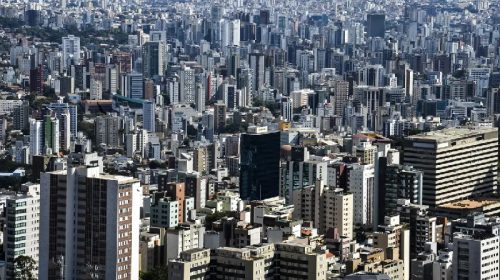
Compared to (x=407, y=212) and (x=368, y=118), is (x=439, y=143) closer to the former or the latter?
(x=407, y=212)

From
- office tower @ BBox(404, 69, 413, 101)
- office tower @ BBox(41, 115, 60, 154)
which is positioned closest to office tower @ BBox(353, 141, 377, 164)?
office tower @ BBox(41, 115, 60, 154)

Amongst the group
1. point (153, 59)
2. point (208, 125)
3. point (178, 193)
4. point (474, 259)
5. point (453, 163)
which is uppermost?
point (474, 259)

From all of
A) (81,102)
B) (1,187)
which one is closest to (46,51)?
(81,102)

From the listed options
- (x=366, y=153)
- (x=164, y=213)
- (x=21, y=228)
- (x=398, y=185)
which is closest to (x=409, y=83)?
(x=366, y=153)

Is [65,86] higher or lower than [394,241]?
lower

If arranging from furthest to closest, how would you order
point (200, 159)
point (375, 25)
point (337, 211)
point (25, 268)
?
point (375, 25) → point (200, 159) → point (337, 211) → point (25, 268)

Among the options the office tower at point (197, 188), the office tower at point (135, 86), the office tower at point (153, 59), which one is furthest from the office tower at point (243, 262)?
the office tower at point (153, 59)

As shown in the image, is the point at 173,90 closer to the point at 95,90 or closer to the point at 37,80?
the point at 95,90
